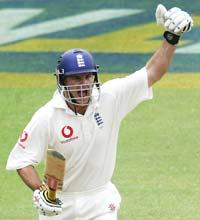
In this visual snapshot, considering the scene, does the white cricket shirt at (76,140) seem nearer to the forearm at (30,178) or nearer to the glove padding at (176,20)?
the forearm at (30,178)

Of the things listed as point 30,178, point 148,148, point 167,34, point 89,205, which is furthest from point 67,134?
point 148,148

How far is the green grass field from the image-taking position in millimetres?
9898

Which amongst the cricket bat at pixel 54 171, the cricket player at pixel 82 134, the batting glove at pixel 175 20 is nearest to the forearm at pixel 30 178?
the cricket player at pixel 82 134

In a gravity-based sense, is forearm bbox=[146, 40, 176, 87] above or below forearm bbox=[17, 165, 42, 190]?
above

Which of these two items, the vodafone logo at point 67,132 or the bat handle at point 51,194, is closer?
the bat handle at point 51,194

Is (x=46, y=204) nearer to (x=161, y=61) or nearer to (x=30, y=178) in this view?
(x=30, y=178)

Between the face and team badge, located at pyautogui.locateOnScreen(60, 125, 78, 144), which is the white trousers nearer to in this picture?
team badge, located at pyautogui.locateOnScreen(60, 125, 78, 144)

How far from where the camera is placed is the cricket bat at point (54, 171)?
6.53 meters

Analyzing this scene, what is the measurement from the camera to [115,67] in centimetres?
1510

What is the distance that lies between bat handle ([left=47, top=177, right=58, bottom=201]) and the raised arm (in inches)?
44.8

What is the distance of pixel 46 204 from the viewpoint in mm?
→ 6766

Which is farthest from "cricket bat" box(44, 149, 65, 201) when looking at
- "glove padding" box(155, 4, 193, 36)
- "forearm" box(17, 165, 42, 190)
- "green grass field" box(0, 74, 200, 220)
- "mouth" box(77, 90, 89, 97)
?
"green grass field" box(0, 74, 200, 220)

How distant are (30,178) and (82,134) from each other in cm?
47

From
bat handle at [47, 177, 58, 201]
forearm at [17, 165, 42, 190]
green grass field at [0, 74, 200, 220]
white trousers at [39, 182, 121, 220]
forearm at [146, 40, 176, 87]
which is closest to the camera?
bat handle at [47, 177, 58, 201]
